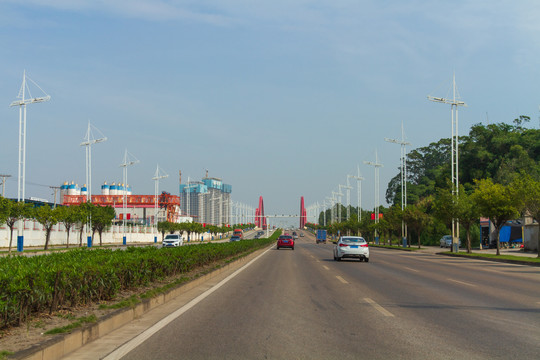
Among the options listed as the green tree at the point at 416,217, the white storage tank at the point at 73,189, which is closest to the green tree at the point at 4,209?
the green tree at the point at 416,217

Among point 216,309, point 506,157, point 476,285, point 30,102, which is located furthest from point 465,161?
point 216,309

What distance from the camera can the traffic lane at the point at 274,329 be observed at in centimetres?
712

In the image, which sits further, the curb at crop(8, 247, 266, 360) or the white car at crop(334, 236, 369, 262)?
the white car at crop(334, 236, 369, 262)

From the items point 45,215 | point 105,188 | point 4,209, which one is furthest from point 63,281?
point 105,188

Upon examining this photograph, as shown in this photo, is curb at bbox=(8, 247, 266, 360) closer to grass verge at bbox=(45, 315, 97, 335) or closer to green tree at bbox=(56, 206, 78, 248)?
grass verge at bbox=(45, 315, 97, 335)

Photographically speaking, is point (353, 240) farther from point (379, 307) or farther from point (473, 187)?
point (473, 187)

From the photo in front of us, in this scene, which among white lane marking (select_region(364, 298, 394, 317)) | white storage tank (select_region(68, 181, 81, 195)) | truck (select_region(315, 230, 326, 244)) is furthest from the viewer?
white storage tank (select_region(68, 181, 81, 195))

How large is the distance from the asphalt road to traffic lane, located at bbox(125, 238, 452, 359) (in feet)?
0.04

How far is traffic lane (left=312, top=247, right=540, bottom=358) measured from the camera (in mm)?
7742

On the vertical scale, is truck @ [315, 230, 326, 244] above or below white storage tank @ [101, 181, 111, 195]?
below

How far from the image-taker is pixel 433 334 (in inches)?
333

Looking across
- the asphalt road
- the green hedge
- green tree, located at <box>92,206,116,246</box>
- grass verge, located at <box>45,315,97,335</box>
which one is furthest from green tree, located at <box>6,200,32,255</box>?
grass verge, located at <box>45,315,97,335</box>

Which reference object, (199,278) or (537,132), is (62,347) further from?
(537,132)

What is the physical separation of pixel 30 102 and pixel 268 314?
50221mm
